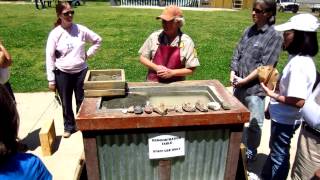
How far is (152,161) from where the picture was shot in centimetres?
262

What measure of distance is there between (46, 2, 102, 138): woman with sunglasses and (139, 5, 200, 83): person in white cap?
1.03 meters

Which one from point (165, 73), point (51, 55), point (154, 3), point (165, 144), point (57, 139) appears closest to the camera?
point (165, 144)

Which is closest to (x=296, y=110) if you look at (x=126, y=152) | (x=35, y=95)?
(x=126, y=152)

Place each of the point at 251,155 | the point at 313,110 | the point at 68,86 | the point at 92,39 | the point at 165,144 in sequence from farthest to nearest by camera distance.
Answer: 1. the point at 92,39
2. the point at 68,86
3. the point at 251,155
4. the point at 165,144
5. the point at 313,110

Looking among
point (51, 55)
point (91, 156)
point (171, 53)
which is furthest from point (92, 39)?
point (91, 156)

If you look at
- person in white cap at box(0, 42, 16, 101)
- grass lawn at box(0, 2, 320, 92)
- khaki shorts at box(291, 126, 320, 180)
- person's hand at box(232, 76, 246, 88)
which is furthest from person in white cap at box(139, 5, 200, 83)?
grass lawn at box(0, 2, 320, 92)

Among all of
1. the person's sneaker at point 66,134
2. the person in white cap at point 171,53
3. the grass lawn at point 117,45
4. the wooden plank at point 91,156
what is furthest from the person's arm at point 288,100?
the grass lawn at point 117,45

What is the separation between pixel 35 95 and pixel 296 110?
472cm

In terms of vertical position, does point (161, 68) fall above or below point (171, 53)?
below

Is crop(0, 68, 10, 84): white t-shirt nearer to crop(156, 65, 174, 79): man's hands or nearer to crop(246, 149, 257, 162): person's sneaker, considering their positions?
crop(156, 65, 174, 79): man's hands

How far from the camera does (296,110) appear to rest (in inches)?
114

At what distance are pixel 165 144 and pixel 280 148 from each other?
1.19 metres

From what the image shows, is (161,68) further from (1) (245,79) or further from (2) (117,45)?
(2) (117,45)

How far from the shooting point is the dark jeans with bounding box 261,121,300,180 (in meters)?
3.02
